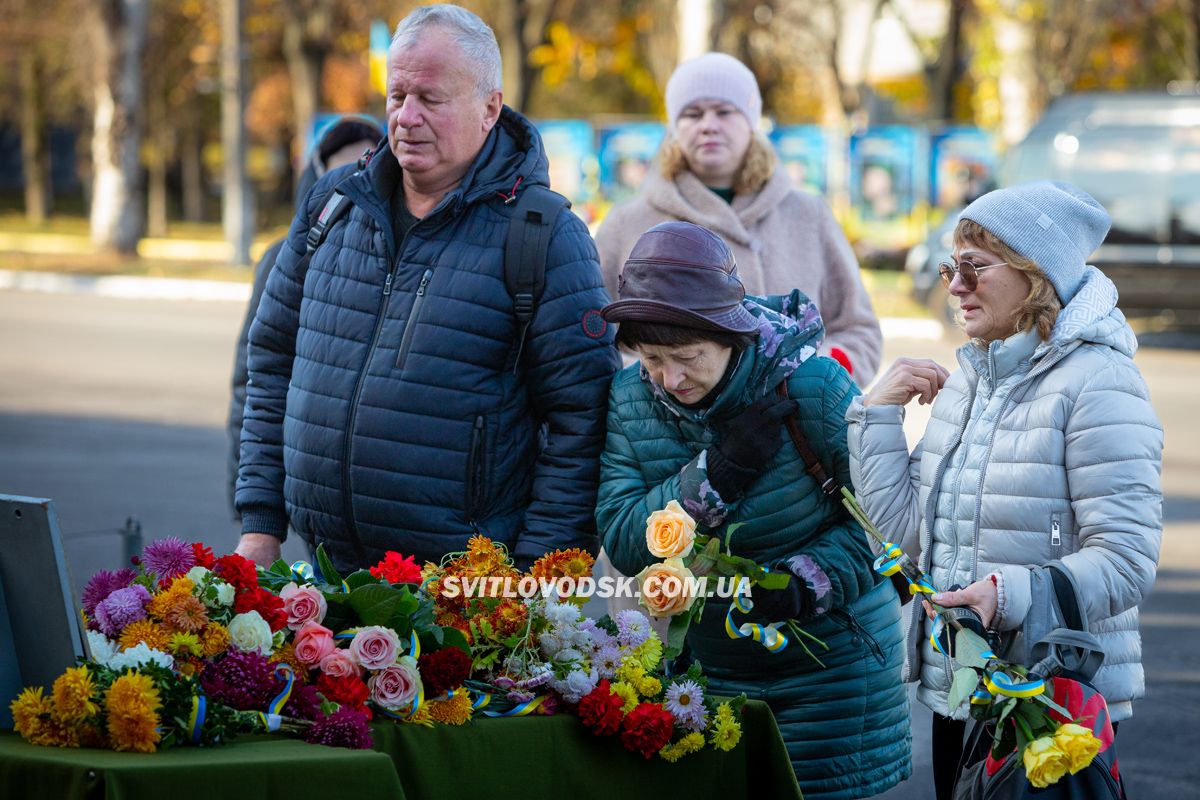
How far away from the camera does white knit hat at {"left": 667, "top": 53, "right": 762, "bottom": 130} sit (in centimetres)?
486

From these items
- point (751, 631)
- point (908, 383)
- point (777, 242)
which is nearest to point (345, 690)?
point (751, 631)

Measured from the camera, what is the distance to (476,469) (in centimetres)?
358

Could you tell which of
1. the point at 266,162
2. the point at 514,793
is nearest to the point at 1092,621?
the point at 514,793

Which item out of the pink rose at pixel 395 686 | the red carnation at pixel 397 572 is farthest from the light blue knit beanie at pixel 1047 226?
the pink rose at pixel 395 686

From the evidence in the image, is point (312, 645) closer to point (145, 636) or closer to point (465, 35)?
point (145, 636)

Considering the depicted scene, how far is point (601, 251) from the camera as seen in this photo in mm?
4969

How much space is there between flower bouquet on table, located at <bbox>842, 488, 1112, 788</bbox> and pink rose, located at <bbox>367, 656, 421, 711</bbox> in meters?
0.87

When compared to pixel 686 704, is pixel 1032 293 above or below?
above

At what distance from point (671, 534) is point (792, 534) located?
1.73 feet

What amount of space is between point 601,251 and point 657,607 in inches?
87.2

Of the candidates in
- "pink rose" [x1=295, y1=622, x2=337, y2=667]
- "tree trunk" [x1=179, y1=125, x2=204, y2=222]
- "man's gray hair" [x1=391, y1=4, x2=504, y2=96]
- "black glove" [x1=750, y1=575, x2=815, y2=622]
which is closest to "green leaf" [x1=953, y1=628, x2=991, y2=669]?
"black glove" [x1=750, y1=575, x2=815, y2=622]

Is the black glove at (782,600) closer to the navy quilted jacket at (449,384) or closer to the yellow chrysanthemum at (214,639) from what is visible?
the navy quilted jacket at (449,384)

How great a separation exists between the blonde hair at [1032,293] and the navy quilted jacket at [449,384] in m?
0.92

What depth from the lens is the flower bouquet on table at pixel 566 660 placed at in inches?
111
